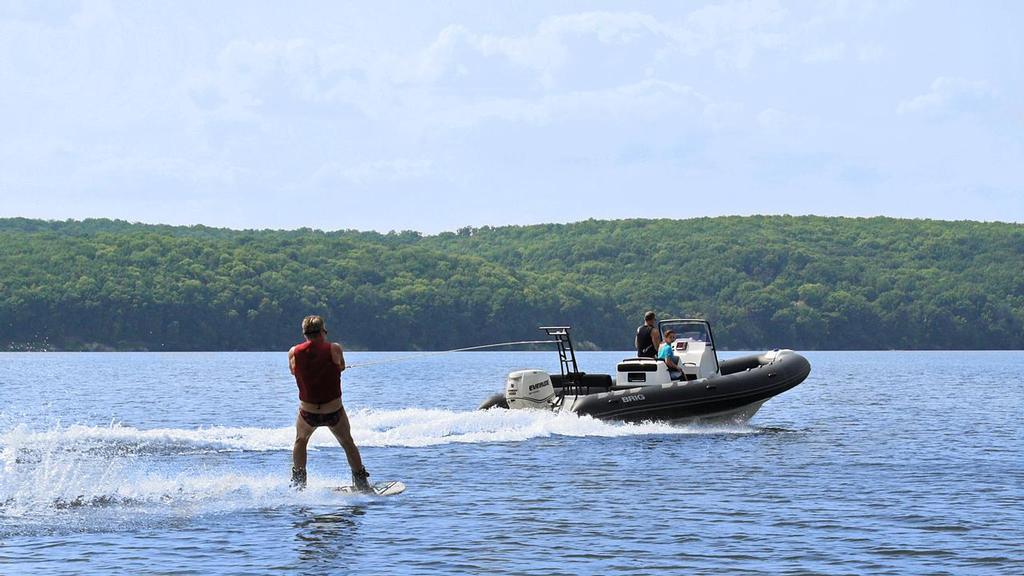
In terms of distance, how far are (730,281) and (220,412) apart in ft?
415

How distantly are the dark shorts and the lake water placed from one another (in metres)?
0.94

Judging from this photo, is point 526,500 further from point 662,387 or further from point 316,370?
point 662,387

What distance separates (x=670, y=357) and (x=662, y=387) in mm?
556

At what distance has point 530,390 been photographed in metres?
24.4

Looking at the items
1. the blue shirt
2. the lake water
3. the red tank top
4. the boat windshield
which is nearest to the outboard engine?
the lake water

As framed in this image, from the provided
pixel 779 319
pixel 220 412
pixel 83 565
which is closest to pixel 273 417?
pixel 220 412

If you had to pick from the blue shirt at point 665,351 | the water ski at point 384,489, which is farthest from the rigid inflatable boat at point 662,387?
the water ski at point 384,489

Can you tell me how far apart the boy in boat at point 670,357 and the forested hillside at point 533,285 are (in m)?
104

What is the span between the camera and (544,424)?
23.9m

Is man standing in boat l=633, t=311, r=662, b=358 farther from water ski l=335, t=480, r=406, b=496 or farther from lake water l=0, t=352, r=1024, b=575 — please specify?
water ski l=335, t=480, r=406, b=496

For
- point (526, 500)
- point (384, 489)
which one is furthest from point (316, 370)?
point (526, 500)

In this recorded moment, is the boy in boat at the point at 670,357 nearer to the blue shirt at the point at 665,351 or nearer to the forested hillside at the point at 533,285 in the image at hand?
→ the blue shirt at the point at 665,351

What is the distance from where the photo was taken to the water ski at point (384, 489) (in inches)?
616

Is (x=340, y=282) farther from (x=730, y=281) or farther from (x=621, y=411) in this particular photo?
(x=621, y=411)
